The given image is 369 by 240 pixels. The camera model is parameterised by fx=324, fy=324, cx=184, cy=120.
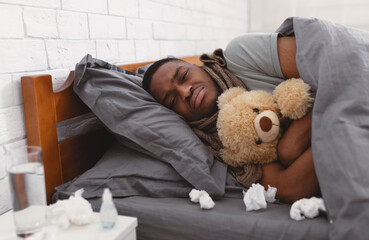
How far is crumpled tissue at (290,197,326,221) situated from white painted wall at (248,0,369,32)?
2.55 m

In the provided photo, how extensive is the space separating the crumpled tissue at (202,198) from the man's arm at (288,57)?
0.52 metres

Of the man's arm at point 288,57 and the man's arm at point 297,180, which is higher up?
the man's arm at point 288,57

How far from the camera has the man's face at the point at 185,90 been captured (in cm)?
120

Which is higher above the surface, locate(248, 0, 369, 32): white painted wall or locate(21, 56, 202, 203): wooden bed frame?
locate(248, 0, 369, 32): white painted wall

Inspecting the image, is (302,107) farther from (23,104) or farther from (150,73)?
(23,104)

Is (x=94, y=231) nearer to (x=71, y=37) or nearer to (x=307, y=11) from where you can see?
(x=71, y=37)

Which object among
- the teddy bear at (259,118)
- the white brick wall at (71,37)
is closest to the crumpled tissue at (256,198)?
the teddy bear at (259,118)

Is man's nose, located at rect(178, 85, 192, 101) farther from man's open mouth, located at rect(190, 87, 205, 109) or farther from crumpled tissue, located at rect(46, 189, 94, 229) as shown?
crumpled tissue, located at rect(46, 189, 94, 229)

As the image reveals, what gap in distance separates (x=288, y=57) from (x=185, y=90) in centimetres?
38

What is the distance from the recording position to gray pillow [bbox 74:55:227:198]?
978 millimetres

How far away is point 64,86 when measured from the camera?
1.10 m

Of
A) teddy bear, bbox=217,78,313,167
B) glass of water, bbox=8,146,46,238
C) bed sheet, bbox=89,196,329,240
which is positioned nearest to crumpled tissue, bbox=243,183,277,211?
bed sheet, bbox=89,196,329,240

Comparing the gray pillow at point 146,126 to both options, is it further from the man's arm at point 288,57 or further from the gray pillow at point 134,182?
the man's arm at point 288,57

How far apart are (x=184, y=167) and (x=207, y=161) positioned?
3.1 inches
